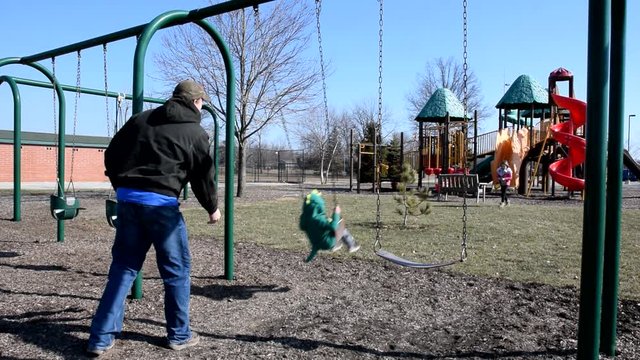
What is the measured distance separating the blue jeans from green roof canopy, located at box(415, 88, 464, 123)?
933 inches

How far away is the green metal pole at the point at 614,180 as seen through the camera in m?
3.59

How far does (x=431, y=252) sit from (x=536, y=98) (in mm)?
19565

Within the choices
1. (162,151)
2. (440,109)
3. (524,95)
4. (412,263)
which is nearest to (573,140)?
(412,263)

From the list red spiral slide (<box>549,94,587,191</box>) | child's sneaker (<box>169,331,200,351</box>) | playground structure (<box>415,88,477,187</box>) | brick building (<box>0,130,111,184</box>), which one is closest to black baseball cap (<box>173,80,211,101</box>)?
child's sneaker (<box>169,331,200,351</box>)

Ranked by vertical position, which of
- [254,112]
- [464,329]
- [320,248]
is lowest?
[464,329]

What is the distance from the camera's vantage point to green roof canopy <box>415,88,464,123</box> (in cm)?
2617

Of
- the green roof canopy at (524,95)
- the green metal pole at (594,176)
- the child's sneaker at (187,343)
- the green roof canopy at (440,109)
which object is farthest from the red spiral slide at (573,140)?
the green roof canopy at (440,109)

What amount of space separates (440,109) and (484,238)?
58.4 ft

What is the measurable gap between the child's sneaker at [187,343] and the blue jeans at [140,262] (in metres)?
0.03

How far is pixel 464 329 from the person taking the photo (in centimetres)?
410

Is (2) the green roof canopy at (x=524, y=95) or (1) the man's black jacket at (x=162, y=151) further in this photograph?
(2) the green roof canopy at (x=524, y=95)

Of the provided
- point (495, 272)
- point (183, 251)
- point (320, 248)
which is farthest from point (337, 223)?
point (495, 272)

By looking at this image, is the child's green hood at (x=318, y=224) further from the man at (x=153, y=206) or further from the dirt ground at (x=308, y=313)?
the man at (x=153, y=206)

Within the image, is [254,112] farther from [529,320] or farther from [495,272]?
[529,320]
